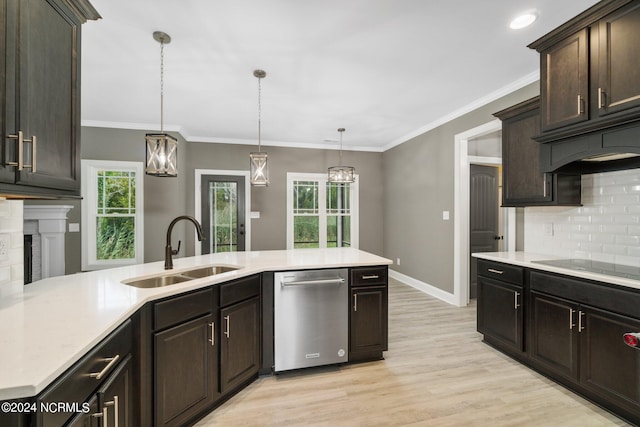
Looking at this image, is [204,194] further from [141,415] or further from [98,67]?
[141,415]

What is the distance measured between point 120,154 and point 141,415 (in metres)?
4.35

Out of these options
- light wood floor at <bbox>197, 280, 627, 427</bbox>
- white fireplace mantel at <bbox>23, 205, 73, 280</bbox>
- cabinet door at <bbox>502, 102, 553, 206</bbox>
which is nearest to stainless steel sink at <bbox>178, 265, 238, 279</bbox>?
light wood floor at <bbox>197, 280, 627, 427</bbox>

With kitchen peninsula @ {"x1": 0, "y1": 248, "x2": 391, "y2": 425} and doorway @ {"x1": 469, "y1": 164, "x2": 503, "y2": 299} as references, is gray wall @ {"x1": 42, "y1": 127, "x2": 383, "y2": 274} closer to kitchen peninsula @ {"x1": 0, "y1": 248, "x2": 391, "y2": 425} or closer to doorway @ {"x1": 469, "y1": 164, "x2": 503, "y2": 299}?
doorway @ {"x1": 469, "y1": 164, "x2": 503, "y2": 299}

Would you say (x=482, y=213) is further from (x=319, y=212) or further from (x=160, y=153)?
(x=160, y=153)

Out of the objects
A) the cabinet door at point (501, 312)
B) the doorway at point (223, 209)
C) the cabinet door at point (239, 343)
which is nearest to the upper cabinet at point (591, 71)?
the cabinet door at point (501, 312)

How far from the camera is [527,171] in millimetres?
2762

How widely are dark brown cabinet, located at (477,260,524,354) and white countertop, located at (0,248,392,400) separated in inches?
76.1

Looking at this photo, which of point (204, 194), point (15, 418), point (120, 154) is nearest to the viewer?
point (15, 418)

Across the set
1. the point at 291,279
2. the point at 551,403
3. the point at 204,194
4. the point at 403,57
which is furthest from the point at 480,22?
the point at 204,194

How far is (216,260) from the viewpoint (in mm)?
2580

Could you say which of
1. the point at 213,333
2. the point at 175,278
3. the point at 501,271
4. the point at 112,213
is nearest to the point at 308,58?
the point at 175,278

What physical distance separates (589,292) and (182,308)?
9.03 ft

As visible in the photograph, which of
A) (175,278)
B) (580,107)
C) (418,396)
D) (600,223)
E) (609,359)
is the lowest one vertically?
(418,396)

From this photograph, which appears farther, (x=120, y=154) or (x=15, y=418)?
(x=120, y=154)
